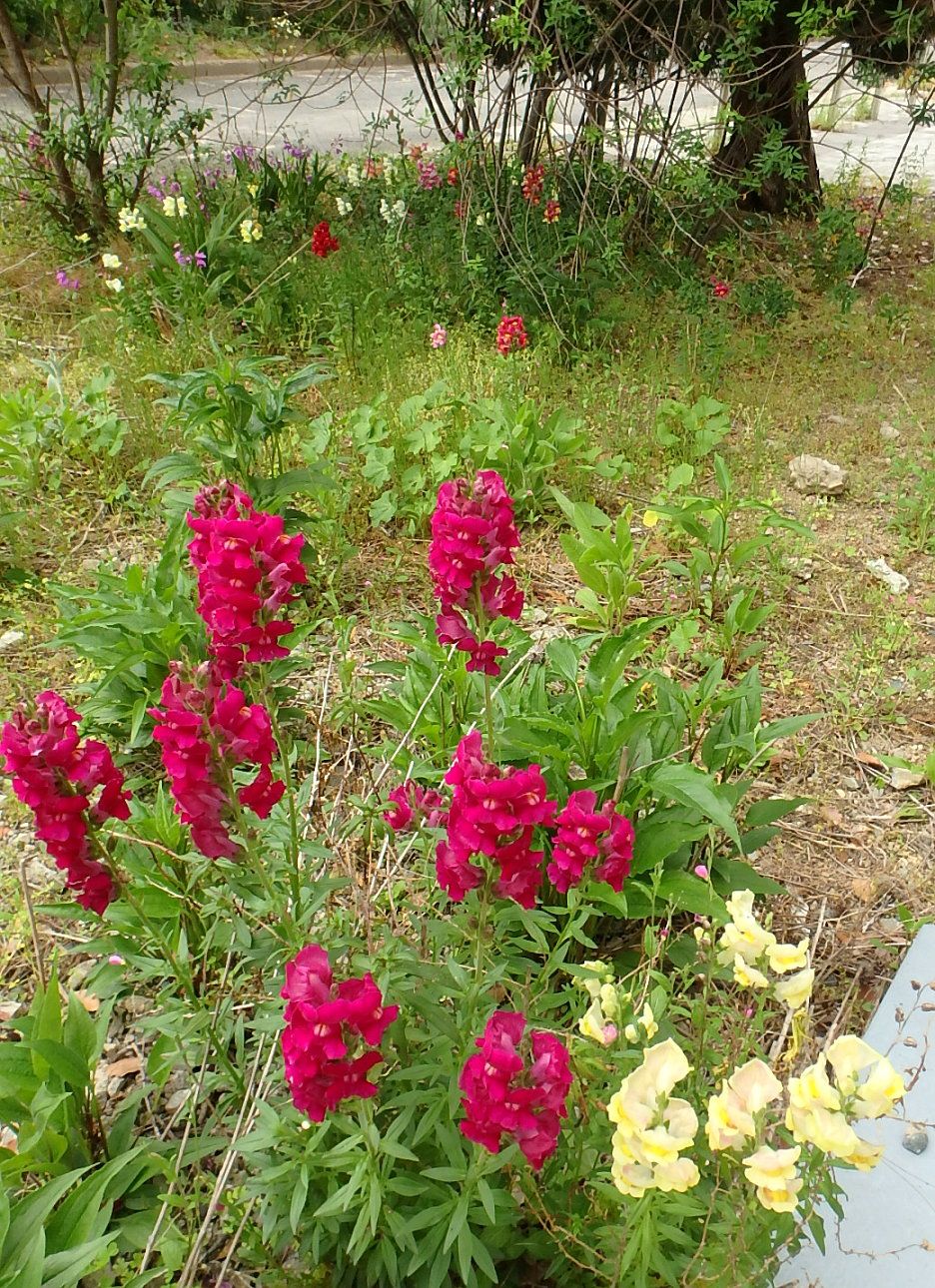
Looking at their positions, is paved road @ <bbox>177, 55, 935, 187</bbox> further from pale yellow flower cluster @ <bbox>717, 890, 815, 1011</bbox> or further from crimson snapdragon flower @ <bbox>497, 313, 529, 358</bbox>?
pale yellow flower cluster @ <bbox>717, 890, 815, 1011</bbox>

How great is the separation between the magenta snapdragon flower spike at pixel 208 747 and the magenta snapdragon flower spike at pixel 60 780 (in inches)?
5.8

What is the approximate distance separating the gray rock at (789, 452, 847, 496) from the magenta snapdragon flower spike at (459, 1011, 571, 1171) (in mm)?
2976

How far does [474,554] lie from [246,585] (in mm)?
345

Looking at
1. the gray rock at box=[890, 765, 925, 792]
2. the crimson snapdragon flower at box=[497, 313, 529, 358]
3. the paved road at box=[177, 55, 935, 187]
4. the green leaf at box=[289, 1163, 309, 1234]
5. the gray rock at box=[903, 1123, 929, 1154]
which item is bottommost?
the gray rock at box=[903, 1123, 929, 1154]

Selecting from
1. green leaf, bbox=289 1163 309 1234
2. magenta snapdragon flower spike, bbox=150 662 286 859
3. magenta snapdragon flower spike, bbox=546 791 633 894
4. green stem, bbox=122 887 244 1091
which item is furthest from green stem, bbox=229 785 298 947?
magenta snapdragon flower spike, bbox=546 791 633 894

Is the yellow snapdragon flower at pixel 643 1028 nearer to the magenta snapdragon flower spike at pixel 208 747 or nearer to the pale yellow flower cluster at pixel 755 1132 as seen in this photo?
the pale yellow flower cluster at pixel 755 1132

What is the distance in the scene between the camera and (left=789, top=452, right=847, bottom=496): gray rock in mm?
3650

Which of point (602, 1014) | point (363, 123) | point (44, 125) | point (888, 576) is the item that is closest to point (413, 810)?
point (602, 1014)

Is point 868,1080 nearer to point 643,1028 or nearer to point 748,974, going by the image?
point 748,974

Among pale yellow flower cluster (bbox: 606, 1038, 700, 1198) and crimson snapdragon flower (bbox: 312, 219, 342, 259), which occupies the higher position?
crimson snapdragon flower (bbox: 312, 219, 342, 259)

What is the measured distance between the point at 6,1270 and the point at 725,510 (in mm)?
2508

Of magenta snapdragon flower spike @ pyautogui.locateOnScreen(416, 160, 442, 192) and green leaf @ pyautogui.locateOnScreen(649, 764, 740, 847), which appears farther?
magenta snapdragon flower spike @ pyautogui.locateOnScreen(416, 160, 442, 192)

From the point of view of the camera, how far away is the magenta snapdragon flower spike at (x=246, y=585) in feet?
4.43

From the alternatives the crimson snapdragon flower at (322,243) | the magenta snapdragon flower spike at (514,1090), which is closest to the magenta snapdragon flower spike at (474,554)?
the magenta snapdragon flower spike at (514,1090)
